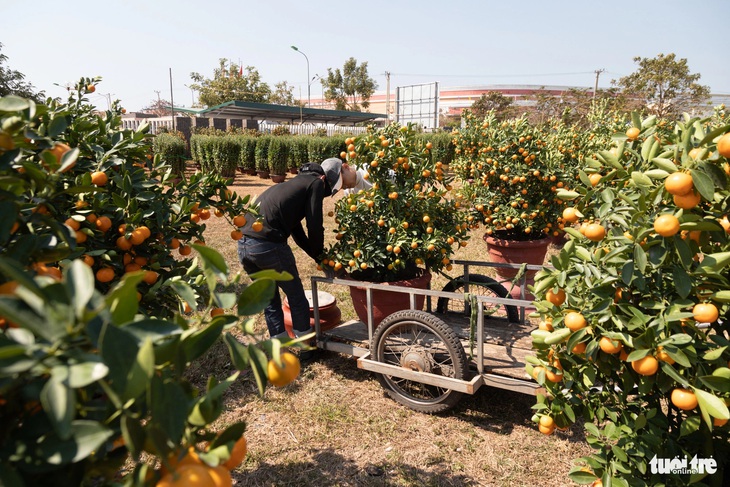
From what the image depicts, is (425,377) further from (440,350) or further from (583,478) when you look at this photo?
(583,478)

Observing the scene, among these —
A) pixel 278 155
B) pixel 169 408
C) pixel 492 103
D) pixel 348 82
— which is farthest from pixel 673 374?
pixel 348 82

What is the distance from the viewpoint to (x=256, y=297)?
29.7 inches

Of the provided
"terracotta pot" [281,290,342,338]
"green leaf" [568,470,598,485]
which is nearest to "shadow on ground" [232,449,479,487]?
"green leaf" [568,470,598,485]

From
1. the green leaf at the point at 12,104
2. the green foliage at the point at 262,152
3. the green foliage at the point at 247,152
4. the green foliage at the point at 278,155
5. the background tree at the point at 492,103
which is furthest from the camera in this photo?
the background tree at the point at 492,103

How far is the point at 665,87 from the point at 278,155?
51.7 ft

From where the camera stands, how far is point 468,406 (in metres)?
2.99

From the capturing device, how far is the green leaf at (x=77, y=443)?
0.54 metres

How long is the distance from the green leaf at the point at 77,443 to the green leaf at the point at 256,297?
0.26 m

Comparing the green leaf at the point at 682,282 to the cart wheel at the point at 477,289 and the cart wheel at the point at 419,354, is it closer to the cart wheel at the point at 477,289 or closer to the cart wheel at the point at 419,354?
the cart wheel at the point at 419,354

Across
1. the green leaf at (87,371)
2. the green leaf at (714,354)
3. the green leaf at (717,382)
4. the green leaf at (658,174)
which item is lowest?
the green leaf at (717,382)

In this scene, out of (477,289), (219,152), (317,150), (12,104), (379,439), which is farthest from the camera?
(317,150)

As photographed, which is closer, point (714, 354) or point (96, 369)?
point (96, 369)

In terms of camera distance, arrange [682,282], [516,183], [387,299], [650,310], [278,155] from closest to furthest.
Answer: [682,282], [650,310], [387,299], [516,183], [278,155]

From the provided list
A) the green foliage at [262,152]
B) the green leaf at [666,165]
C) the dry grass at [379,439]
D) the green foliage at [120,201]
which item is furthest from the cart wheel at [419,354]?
the green foliage at [262,152]
